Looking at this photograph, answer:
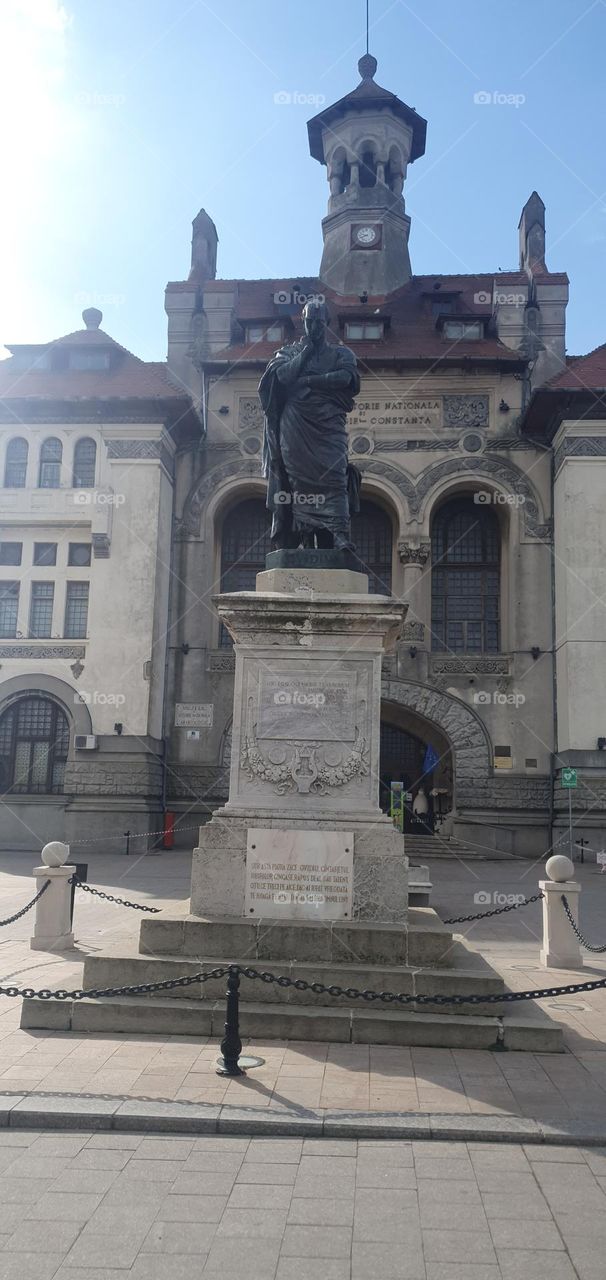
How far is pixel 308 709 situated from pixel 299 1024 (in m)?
2.61

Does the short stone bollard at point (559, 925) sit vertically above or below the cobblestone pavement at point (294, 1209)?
above

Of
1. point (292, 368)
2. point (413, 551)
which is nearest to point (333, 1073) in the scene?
point (292, 368)

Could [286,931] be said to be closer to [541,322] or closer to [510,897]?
[510,897]

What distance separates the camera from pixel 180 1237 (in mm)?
4156

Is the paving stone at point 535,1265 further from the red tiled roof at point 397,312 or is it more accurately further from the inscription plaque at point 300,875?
the red tiled roof at point 397,312

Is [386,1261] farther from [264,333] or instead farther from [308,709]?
[264,333]

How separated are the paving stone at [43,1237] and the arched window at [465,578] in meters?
24.7

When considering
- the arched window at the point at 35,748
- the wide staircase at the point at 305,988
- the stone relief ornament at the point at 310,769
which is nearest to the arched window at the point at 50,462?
the arched window at the point at 35,748

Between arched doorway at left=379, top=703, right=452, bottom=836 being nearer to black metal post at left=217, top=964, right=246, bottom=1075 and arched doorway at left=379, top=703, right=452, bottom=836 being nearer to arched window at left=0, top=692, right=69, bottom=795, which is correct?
arched window at left=0, top=692, right=69, bottom=795

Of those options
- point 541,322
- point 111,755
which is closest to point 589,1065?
point 111,755

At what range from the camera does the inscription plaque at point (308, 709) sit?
8.36 meters

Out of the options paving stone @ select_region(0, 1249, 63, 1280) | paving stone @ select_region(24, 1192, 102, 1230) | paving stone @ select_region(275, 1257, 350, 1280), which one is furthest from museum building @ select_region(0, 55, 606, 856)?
paving stone @ select_region(275, 1257, 350, 1280)

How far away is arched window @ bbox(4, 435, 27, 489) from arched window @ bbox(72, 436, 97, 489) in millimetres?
1654

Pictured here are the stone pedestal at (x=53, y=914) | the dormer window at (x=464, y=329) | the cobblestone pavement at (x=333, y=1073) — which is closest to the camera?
the cobblestone pavement at (x=333, y=1073)
